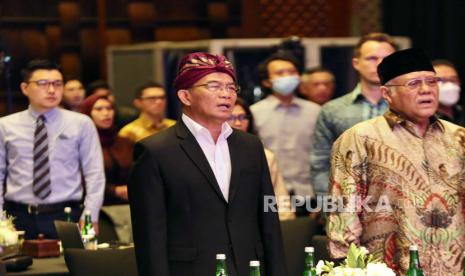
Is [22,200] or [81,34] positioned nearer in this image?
Result: [22,200]

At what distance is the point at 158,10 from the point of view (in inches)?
515

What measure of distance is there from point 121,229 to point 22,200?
0.70 metres

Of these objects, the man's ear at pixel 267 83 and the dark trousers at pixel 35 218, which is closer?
the dark trousers at pixel 35 218

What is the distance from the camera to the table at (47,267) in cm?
651

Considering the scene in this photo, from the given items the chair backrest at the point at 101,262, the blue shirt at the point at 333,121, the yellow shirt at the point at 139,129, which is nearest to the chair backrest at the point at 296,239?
the blue shirt at the point at 333,121

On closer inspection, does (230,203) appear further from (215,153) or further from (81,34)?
(81,34)

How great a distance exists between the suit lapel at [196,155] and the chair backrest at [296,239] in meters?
1.74

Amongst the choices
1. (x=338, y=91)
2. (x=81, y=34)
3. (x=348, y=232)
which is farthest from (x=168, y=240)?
(x=81, y=34)

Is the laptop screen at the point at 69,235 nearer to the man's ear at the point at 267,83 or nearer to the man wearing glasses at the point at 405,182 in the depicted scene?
the man wearing glasses at the point at 405,182

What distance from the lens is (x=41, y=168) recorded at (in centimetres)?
778

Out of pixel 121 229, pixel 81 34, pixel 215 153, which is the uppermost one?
pixel 81 34

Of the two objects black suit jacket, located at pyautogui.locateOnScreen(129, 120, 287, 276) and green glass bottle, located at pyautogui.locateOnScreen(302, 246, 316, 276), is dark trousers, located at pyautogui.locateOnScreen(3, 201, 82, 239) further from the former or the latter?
green glass bottle, located at pyautogui.locateOnScreen(302, 246, 316, 276)

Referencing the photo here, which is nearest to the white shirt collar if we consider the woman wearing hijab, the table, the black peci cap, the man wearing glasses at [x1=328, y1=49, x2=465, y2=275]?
the man wearing glasses at [x1=328, y1=49, x2=465, y2=275]

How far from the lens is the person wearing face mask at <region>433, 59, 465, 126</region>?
8.41 m
